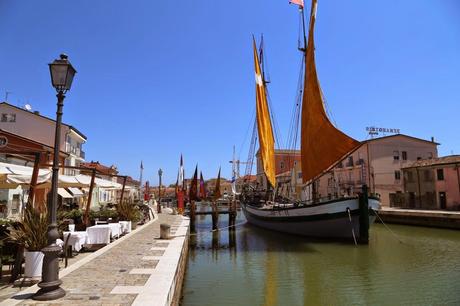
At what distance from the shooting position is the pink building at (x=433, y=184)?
34562 millimetres

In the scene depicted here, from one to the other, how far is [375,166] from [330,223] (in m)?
26.3

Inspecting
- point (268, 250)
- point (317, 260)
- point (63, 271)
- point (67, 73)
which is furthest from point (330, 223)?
point (67, 73)

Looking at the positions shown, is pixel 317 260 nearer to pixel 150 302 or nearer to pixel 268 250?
pixel 268 250

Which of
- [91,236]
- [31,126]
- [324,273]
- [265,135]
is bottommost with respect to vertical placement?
[324,273]

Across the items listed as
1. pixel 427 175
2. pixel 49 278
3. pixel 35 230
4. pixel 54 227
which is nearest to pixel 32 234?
pixel 35 230

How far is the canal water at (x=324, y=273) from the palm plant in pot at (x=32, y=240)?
3.90 m

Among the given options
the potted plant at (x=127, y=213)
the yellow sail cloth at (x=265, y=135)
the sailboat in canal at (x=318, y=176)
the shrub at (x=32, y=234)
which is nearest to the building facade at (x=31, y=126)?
the yellow sail cloth at (x=265, y=135)

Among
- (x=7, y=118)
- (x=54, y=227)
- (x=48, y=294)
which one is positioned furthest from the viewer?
(x=7, y=118)

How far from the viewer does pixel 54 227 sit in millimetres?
6023

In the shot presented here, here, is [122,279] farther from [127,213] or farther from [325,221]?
[325,221]

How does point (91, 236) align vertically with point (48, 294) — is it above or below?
above

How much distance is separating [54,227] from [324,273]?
982 centimetres

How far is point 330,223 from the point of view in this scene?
20.7m

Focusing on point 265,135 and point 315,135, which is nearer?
point 315,135
